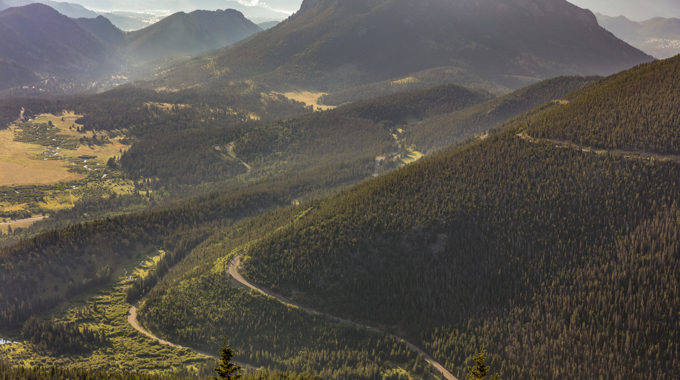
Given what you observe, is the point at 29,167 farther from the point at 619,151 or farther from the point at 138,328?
the point at 619,151

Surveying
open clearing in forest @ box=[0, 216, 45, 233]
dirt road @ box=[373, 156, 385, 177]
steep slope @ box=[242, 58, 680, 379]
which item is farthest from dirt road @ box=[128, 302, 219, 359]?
dirt road @ box=[373, 156, 385, 177]

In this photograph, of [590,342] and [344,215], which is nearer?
[590,342]

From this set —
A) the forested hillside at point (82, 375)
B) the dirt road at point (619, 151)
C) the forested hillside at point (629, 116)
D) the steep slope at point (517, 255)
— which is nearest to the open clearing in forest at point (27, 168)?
the steep slope at point (517, 255)

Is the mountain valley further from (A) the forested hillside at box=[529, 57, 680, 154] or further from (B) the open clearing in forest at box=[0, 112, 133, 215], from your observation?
(B) the open clearing in forest at box=[0, 112, 133, 215]

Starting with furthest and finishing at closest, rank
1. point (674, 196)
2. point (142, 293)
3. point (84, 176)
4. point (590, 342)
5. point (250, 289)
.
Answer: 1. point (84, 176)
2. point (142, 293)
3. point (250, 289)
4. point (674, 196)
5. point (590, 342)

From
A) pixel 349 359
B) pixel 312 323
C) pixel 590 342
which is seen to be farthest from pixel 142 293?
pixel 590 342

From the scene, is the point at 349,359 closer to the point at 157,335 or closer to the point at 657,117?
the point at 157,335

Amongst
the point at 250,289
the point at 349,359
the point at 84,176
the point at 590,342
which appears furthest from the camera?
the point at 84,176

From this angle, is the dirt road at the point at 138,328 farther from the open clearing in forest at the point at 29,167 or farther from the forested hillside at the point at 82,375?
the open clearing in forest at the point at 29,167

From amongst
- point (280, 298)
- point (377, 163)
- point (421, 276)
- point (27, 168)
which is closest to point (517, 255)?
point (421, 276)
